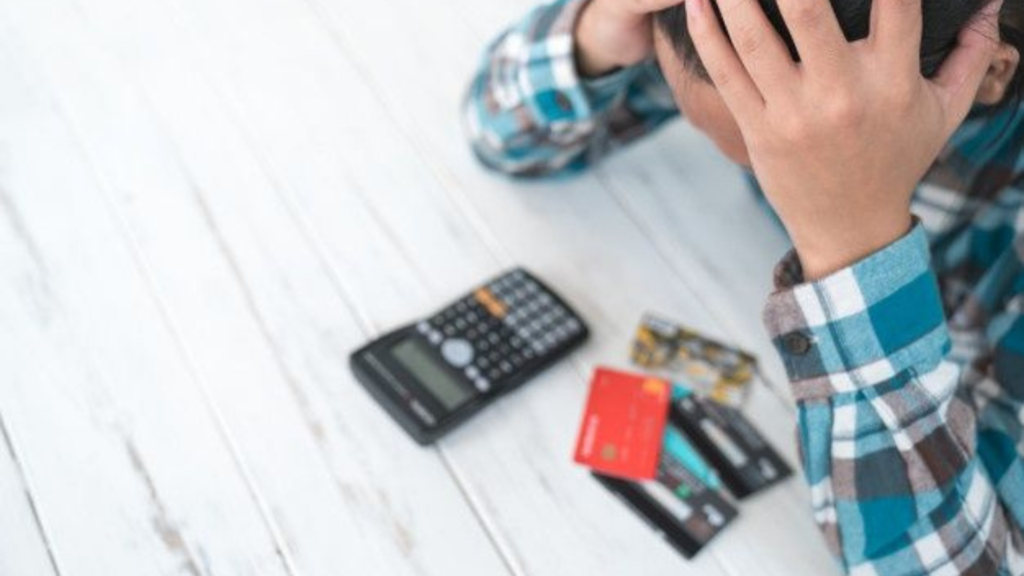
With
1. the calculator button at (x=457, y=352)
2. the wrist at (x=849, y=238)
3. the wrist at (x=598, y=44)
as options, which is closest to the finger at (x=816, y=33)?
the wrist at (x=849, y=238)

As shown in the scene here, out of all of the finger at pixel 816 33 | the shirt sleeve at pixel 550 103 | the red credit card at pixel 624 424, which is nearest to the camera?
the finger at pixel 816 33

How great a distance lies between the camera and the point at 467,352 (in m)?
0.79

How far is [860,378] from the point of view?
0.66m

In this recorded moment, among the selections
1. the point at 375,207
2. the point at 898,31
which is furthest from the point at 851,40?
the point at 375,207

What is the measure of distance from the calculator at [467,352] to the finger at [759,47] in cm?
28

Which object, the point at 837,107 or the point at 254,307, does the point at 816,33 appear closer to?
the point at 837,107

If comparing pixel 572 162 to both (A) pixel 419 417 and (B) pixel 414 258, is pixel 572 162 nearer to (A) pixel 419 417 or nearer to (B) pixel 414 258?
(B) pixel 414 258

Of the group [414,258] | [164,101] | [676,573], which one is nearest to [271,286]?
[414,258]

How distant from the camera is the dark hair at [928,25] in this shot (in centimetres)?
58

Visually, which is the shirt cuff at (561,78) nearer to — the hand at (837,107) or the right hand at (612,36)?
the right hand at (612,36)

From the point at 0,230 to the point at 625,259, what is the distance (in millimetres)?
488

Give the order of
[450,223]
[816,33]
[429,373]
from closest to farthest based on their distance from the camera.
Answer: [816,33] < [429,373] < [450,223]

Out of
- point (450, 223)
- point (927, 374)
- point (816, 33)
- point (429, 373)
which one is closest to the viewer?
point (816, 33)

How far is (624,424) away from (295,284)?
0.89ft
